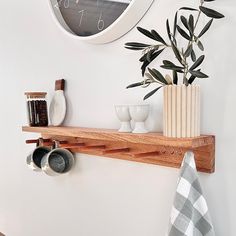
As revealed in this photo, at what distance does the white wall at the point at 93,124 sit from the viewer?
68 cm

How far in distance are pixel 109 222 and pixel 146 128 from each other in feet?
1.27

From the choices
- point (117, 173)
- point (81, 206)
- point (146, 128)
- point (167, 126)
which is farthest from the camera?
point (81, 206)

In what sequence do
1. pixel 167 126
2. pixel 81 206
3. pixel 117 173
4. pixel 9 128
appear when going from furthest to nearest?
pixel 9 128 < pixel 81 206 < pixel 117 173 < pixel 167 126

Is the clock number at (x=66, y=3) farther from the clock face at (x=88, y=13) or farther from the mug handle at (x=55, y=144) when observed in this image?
the mug handle at (x=55, y=144)

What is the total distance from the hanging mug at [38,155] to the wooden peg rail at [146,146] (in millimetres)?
125

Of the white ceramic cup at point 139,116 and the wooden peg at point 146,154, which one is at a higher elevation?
the white ceramic cup at point 139,116

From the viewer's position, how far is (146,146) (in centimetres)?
84

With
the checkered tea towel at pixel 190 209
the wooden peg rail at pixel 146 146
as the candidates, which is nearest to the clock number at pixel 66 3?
the wooden peg rail at pixel 146 146

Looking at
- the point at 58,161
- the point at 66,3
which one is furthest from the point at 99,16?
the point at 58,161

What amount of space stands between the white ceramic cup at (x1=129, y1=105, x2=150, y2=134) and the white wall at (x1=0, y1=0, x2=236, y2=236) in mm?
55

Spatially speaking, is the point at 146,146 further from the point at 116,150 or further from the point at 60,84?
the point at 60,84

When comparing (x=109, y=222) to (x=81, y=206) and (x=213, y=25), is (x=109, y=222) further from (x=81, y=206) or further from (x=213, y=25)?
(x=213, y=25)

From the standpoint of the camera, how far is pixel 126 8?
0.83 m

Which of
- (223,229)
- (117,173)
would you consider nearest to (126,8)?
(117,173)
